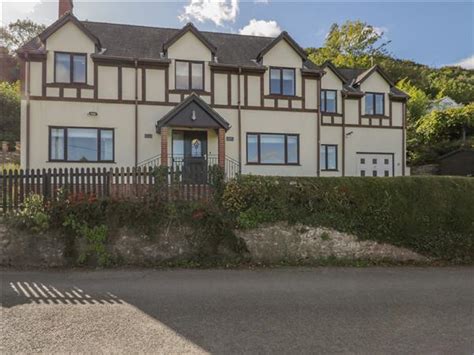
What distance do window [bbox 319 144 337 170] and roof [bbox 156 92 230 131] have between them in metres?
6.66

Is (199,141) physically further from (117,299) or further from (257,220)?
(117,299)

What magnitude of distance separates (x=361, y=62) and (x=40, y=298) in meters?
39.3

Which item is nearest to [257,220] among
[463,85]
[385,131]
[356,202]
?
[356,202]

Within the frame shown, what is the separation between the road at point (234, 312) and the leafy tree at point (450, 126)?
80.2 ft

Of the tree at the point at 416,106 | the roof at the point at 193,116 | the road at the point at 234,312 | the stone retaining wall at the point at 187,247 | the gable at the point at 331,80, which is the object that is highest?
the tree at the point at 416,106

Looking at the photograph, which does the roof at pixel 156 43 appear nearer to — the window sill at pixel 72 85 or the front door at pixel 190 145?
the window sill at pixel 72 85

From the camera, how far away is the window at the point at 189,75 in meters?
16.1

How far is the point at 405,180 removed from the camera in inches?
379

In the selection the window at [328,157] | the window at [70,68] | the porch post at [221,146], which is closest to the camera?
the window at [70,68]

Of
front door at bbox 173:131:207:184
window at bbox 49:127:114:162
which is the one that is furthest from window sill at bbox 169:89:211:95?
window at bbox 49:127:114:162

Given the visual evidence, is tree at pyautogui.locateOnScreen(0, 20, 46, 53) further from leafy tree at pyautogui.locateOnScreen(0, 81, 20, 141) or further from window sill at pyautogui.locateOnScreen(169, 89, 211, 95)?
window sill at pyautogui.locateOnScreen(169, 89, 211, 95)

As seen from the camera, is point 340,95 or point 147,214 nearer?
point 147,214

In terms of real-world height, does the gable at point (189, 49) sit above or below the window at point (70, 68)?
above

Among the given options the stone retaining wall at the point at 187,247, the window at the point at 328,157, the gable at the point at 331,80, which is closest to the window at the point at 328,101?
the gable at the point at 331,80
